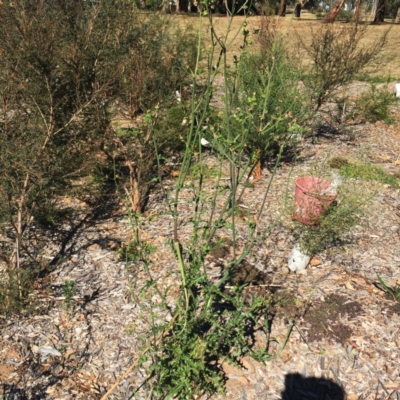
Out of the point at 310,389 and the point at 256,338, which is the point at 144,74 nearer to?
the point at 256,338

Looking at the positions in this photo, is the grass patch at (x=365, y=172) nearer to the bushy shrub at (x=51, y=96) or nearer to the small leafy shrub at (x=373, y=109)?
the small leafy shrub at (x=373, y=109)

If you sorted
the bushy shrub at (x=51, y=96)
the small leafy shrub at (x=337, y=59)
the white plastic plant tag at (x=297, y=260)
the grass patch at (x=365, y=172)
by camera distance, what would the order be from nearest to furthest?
the bushy shrub at (x=51, y=96), the white plastic plant tag at (x=297, y=260), the grass patch at (x=365, y=172), the small leafy shrub at (x=337, y=59)

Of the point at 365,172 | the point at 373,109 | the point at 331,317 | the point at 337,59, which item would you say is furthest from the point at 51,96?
the point at 373,109

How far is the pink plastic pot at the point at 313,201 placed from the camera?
3.95 metres

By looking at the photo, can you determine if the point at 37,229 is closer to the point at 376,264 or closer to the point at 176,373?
the point at 176,373

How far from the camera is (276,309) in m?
3.26

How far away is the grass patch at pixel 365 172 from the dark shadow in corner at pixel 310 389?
3385 mm

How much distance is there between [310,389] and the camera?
2744mm

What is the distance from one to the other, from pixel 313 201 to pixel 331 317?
4.01 ft

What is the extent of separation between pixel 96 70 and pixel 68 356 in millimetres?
2617

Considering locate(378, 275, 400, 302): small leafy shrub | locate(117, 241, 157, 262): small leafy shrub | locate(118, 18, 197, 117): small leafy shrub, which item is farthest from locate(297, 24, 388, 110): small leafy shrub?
locate(117, 241, 157, 262): small leafy shrub

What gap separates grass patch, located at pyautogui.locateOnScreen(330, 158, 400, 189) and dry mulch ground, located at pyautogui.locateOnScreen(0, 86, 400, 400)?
104 cm

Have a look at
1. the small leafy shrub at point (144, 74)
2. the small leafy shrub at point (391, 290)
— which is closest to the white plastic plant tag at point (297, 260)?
the small leafy shrub at point (391, 290)

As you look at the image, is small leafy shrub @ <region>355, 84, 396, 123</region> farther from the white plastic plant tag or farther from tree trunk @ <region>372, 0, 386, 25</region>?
tree trunk @ <region>372, 0, 386, 25</region>
